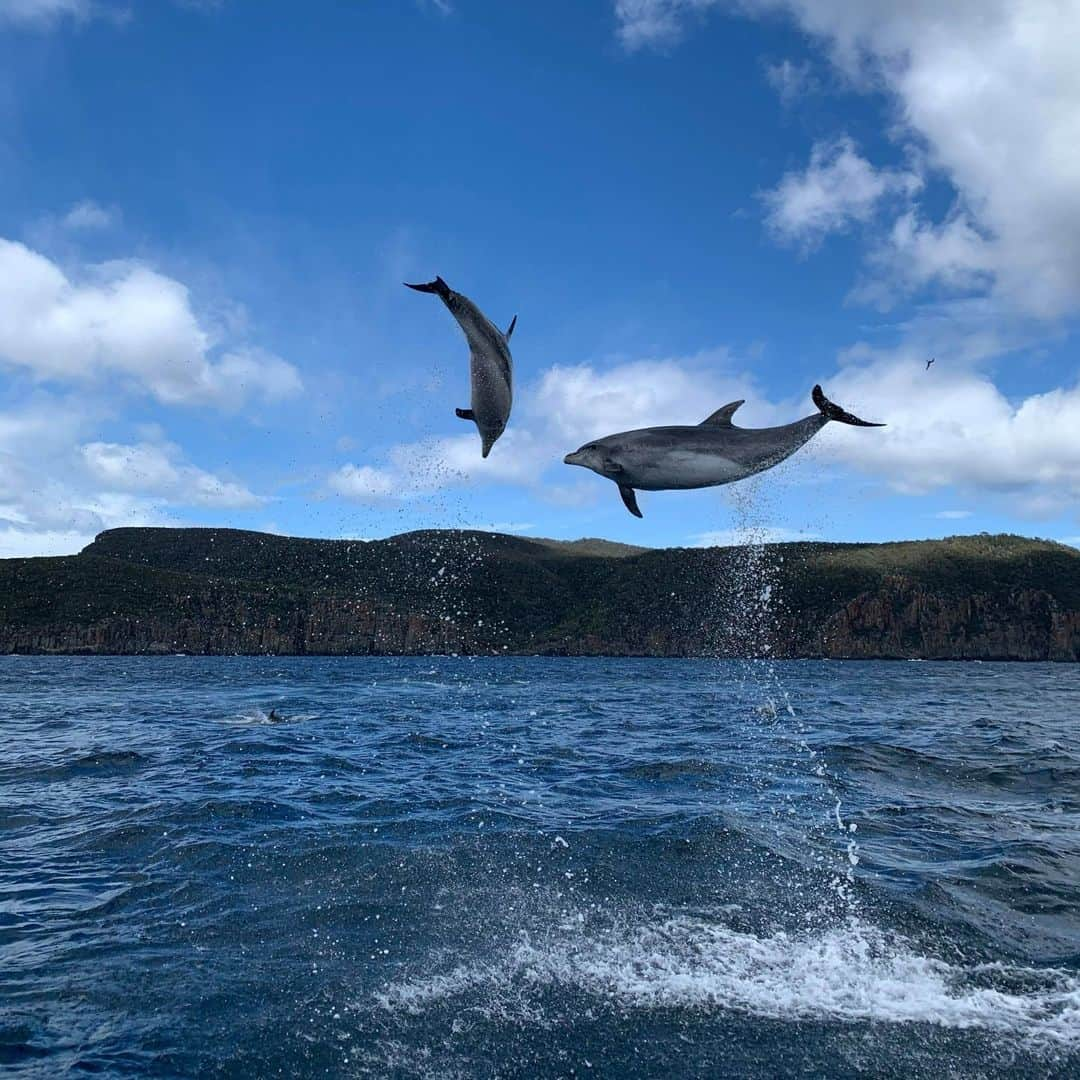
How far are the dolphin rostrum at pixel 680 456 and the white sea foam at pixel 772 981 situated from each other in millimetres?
7396

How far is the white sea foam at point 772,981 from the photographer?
9625 mm

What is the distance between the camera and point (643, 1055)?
28.4ft

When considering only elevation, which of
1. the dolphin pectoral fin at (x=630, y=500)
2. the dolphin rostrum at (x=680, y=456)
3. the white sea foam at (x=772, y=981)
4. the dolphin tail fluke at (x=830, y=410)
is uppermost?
the dolphin tail fluke at (x=830, y=410)

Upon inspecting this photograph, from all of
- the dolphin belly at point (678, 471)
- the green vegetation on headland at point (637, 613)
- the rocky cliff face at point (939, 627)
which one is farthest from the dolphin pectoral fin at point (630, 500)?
the rocky cliff face at point (939, 627)

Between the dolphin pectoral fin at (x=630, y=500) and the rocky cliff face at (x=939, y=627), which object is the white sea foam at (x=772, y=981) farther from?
the rocky cliff face at (x=939, y=627)

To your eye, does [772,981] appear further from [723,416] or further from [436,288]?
[436,288]

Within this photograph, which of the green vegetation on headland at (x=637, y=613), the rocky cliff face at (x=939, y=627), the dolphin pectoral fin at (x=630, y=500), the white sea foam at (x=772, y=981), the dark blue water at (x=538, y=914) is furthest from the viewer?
the rocky cliff face at (x=939, y=627)

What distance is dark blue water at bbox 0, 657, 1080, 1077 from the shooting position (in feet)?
29.0

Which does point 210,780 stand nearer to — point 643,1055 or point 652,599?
point 643,1055

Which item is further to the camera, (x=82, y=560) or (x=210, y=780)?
(x=82, y=560)

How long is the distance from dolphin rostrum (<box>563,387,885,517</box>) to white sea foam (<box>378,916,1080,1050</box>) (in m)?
7.40

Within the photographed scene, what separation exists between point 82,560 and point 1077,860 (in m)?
184

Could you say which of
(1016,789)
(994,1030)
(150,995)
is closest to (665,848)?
(994,1030)

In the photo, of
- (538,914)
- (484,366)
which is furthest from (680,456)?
(538,914)
